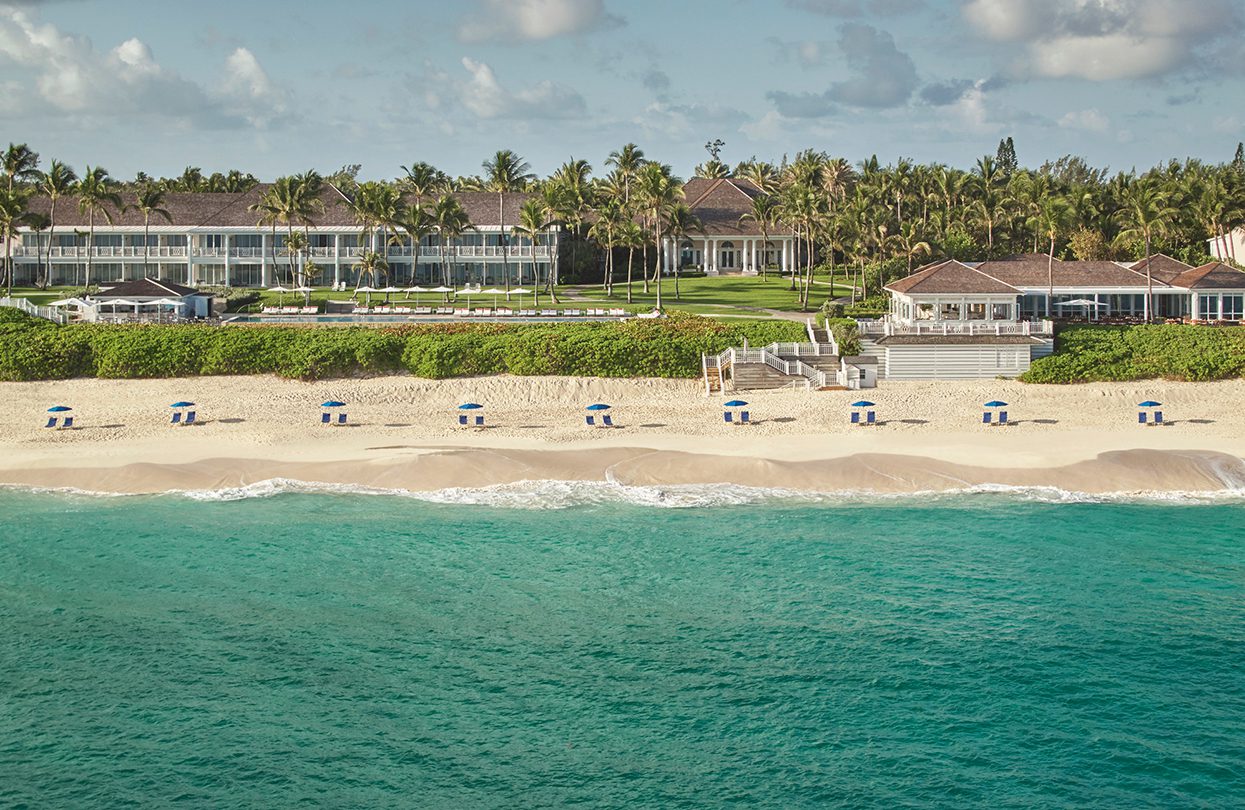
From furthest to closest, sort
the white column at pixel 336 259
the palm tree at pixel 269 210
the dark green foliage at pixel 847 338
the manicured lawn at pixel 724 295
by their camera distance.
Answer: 1. the white column at pixel 336 259
2. the palm tree at pixel 269 210
3. the manicured lawn at pixel 724 295
4. the dark green foliage at pixel 847 338

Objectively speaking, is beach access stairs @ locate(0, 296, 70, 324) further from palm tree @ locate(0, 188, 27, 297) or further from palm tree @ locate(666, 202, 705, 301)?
palm tree @ locate(666, 202, 705, 301)

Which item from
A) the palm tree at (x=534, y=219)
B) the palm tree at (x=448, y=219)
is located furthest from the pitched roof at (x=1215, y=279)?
the palm tree at (x=448, y=219)

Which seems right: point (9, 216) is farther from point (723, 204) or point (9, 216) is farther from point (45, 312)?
point (723, 204)

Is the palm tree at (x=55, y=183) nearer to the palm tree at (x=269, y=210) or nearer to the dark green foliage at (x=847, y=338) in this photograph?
the palm tree at (x=269, y=210)

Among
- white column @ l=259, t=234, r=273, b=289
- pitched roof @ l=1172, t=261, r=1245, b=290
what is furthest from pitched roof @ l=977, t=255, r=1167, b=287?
white column @ l=259, t=234, r=273, b=289

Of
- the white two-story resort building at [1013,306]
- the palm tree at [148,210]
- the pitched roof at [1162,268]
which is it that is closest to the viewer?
the white two-story resort building at [1013,306]
